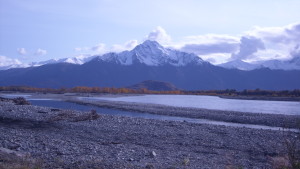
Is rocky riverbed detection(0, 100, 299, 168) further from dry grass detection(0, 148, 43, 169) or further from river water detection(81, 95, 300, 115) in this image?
river water detection(81, 95, 300, 115)

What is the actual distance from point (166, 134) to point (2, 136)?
8390 millimetres

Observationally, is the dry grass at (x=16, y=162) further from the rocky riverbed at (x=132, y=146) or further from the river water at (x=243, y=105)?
the river water at (x=243, y=105)

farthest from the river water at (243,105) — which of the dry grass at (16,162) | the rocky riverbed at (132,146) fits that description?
the dry grass at (16,162)

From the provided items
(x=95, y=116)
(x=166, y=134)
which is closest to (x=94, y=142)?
(x=166, y=134)

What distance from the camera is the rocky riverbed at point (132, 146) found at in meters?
13.2

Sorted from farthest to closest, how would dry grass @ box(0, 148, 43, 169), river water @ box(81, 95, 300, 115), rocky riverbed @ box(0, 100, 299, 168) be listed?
river water @ box(81, 95, 300, 115)
rocky riverbed @ box(0, 100, 299, 168)
dry grass @ box(0, 148, 43, 169)

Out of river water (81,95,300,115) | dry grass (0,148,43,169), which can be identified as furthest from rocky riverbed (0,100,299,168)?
river water (81,95,300,115)

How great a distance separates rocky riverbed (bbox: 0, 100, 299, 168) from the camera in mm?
13176

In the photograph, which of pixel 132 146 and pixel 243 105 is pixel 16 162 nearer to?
pixel 132 146

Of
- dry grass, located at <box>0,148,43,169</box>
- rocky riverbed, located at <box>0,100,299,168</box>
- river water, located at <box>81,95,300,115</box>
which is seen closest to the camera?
dry grass, located at <box>0,148,43,169</box>

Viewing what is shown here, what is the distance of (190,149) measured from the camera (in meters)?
17.4

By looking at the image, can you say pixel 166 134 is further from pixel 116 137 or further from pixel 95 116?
pixel 95 116

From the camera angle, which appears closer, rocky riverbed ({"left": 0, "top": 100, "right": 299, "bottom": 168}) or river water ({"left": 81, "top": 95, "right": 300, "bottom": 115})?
rocky riverbed ({"left": 0, "top": 100, "right": 299, "bottom": 168})

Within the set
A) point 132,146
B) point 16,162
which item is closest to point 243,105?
point 132,146
